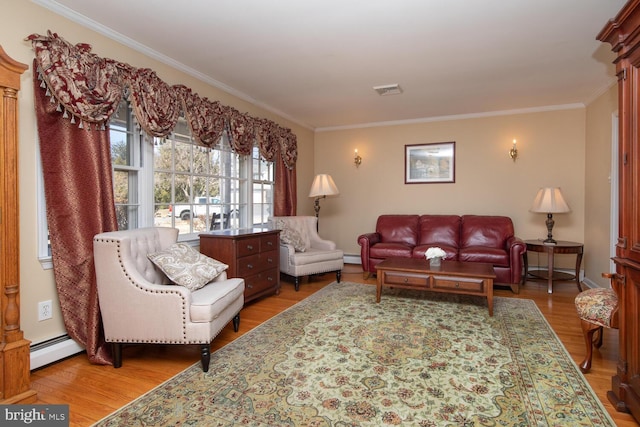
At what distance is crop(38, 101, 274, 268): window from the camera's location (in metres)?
3.04

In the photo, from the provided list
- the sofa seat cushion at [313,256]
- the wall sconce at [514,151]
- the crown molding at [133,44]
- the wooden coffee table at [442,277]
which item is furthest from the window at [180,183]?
the wall sconce at [514,151]

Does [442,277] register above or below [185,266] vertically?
below

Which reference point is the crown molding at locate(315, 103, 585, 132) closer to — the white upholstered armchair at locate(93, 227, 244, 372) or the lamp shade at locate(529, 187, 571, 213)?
the lamp shade at locate(529, 187, 571, 213)

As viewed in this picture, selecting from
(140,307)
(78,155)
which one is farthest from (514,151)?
(78,155)

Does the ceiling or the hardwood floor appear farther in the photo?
the ceiling

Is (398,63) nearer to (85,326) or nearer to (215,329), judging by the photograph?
(215,329)

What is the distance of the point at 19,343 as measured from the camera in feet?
6.20

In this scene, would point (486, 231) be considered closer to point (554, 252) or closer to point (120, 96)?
point (554, 252)

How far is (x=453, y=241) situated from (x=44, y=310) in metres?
4.67

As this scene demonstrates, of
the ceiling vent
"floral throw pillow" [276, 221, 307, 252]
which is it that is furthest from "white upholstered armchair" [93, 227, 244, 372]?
the ceiling vent

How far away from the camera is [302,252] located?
4652mm

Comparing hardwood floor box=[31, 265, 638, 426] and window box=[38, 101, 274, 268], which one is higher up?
window box=[38, 101, 274, 268]

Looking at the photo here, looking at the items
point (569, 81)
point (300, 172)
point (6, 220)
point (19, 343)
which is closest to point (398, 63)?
point (569, 81)

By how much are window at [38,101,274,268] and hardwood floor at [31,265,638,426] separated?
764mm
